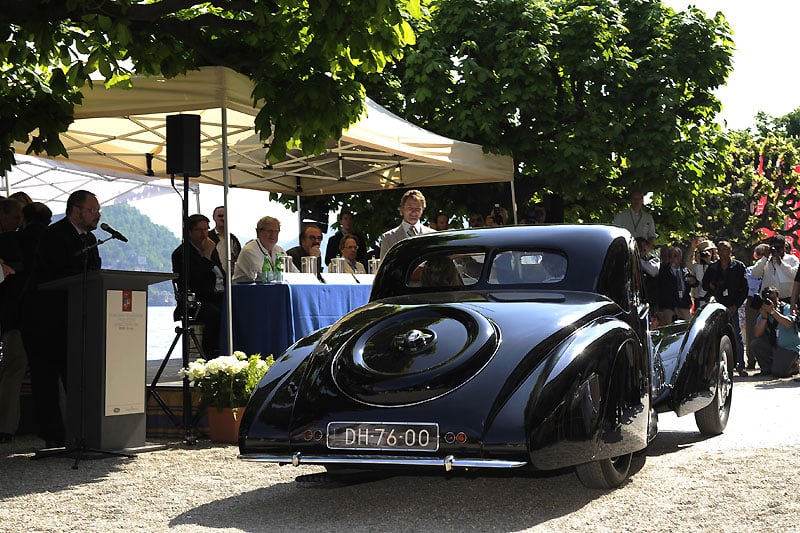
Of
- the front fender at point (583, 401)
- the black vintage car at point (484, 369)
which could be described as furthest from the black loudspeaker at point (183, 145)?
the front fender at point (583, 401)

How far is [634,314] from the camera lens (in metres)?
7.00

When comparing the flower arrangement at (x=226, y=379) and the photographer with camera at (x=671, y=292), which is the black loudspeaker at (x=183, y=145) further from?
the photographer with camera at (x=671, y=292)

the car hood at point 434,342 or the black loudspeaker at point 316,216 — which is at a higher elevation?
the black loudspeaker at point 316,216

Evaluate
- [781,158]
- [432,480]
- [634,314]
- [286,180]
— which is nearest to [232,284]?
[432,480]

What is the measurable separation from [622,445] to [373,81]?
49.3 ft

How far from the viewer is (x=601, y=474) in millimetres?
6379

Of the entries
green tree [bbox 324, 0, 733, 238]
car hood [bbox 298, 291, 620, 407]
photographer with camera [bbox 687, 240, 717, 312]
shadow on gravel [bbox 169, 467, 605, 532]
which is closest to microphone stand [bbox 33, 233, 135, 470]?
shadow on gravel [bbox 169, 467, 605, 532]

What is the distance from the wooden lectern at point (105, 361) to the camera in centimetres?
858

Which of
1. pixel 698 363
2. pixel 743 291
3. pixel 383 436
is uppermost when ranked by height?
pixel 743 291

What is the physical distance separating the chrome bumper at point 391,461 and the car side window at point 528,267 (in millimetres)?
1712

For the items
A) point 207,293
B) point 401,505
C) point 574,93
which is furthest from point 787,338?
point 401,505

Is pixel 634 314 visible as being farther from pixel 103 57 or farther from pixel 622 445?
pixel 103 57

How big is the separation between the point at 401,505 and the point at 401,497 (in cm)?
26

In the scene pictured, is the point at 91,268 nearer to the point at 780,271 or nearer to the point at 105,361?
the point at 105,361
